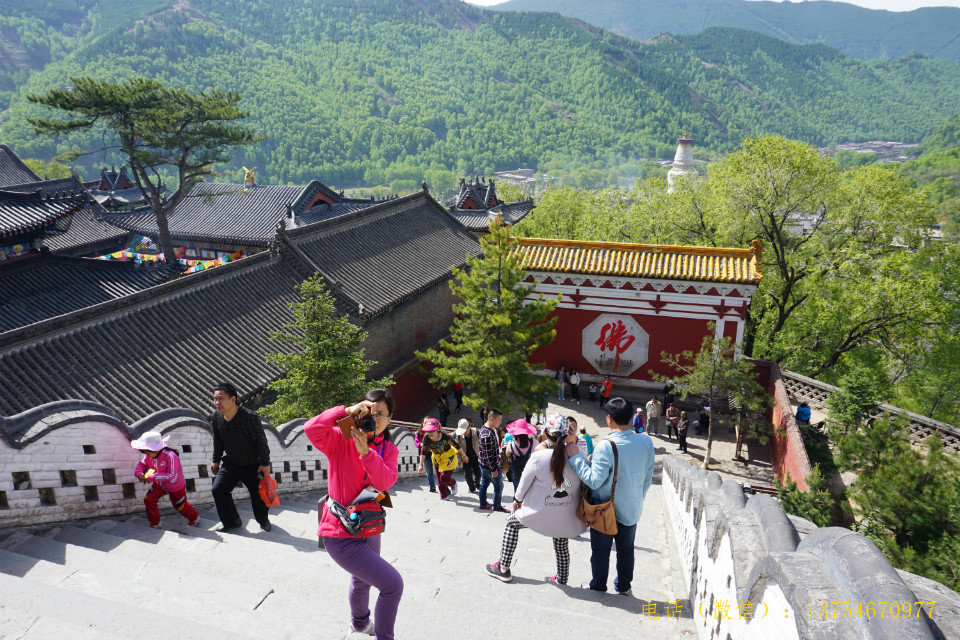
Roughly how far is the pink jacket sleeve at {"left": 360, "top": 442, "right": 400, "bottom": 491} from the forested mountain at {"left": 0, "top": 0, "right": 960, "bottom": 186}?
119425 mm

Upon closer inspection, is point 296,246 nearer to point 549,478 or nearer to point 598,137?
point 549,478

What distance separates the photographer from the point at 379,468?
3725mm

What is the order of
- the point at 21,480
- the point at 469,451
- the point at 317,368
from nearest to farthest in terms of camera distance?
1. the point at 21,480
2. the point at 469,451
3. the point at 317,368

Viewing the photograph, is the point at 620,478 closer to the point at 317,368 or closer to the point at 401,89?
the point at 317,368

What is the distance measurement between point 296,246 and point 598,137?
486 feet

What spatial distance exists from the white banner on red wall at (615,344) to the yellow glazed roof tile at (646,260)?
5.68 ft

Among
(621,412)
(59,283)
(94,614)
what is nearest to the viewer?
(94,614)

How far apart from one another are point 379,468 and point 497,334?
11.2m

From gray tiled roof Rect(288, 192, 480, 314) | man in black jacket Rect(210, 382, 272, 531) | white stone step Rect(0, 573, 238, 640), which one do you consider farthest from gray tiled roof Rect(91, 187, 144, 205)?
white stone step Rect(0, 573, 238, 640)

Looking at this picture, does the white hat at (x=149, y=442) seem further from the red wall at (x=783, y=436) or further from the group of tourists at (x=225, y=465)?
the red wall at (x=783, y=436)

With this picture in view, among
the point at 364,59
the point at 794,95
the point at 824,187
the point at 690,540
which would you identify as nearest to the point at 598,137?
the point at 364,59

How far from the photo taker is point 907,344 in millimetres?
17453

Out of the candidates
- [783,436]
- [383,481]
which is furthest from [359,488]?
[783,436]

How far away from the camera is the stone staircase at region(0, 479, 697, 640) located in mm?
3373
